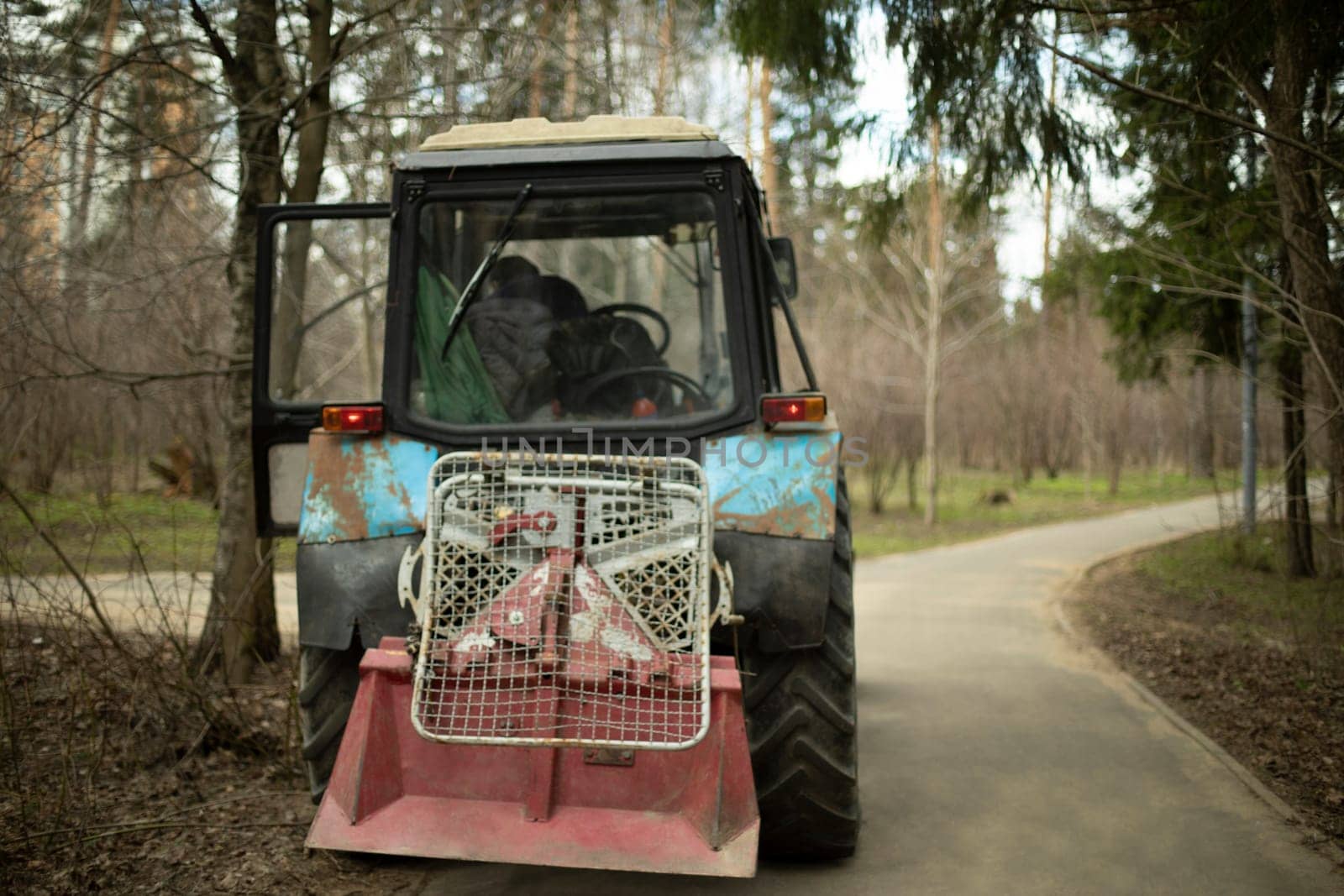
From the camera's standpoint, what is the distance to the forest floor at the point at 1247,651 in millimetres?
5609

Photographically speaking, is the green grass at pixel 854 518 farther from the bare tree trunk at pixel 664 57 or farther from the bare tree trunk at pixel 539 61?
the bare tree trunk at pixel 664 57

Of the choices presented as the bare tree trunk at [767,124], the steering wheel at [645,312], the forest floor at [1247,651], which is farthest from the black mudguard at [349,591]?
the bare tree trunk at [767,124]

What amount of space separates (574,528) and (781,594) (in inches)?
28.7

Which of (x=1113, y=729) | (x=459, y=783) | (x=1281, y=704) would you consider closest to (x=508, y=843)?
(x=459, y=783)

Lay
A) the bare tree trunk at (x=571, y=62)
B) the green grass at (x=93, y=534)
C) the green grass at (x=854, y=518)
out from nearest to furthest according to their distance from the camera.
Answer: the green grass at (x=93, y=534) < the green grass at (x=854, y=518) < the bare tree trunk at (x=571, y=62)

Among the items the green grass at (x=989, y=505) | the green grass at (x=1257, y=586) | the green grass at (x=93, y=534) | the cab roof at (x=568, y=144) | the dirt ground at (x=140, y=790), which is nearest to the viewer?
the dirt ground at (x=140, y=790)

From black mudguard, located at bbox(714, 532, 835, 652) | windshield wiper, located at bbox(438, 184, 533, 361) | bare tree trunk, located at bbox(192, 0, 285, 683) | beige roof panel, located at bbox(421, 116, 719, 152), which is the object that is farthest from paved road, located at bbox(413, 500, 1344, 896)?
bare tree trunk, located at bbox(192, 0, 285, 683)

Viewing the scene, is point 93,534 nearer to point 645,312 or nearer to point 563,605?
point 645,312

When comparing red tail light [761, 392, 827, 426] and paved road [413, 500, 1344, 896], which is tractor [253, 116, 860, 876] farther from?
paved road [413, 500, 1344, 896]

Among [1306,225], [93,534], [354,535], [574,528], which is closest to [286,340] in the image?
[93,534]

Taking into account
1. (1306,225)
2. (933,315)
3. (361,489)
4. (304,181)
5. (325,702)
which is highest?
(933,315)

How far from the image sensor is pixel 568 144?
4.54 m

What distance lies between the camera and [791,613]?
12.6 ft

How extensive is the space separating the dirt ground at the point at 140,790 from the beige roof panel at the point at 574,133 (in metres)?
A: 2.54
